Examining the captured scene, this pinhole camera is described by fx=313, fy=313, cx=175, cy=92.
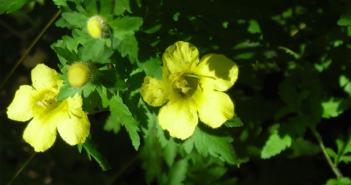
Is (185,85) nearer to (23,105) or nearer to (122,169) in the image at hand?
(23,105)

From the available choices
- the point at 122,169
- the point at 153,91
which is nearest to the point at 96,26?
the point at 153,91

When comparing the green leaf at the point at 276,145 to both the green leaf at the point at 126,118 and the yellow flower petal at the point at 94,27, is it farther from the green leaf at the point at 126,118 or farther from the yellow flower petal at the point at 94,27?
the yellow flower petal at the point at 94,27

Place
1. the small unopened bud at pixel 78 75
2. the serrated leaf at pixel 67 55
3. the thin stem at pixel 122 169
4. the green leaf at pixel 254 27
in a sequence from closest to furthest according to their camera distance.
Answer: the small unopened bud at pixel 78 75
the serrated leaf at pixel 67 55
the green leaf at pixel 254 27
the thin stem at pixel 122 169

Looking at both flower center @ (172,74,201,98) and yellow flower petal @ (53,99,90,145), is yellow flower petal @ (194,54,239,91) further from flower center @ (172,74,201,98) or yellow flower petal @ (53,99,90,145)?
yellow flower petal @ (53,99,90,145)

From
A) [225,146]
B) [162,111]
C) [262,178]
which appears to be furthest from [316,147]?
[162,111]

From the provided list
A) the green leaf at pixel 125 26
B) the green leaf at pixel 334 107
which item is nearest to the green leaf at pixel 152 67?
the green leaf at pixel 125 26

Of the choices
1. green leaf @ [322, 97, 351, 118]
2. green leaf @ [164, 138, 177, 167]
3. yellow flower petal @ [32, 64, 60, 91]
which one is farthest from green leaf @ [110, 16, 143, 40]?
green leaf @ [322, 97, 351, 118]

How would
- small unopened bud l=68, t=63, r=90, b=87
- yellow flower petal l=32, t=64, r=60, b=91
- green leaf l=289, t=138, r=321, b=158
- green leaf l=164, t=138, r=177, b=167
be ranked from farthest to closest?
green leaf l=289, t=138, r=321, b=158 → green leaf l=164, t=138, r=177, b=167 → yellow flower petal l=32, t=64, r=60, b=91 → small unopened bud l=68, t=63, r=90, b=87

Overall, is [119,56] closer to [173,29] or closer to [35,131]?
[173,29]
